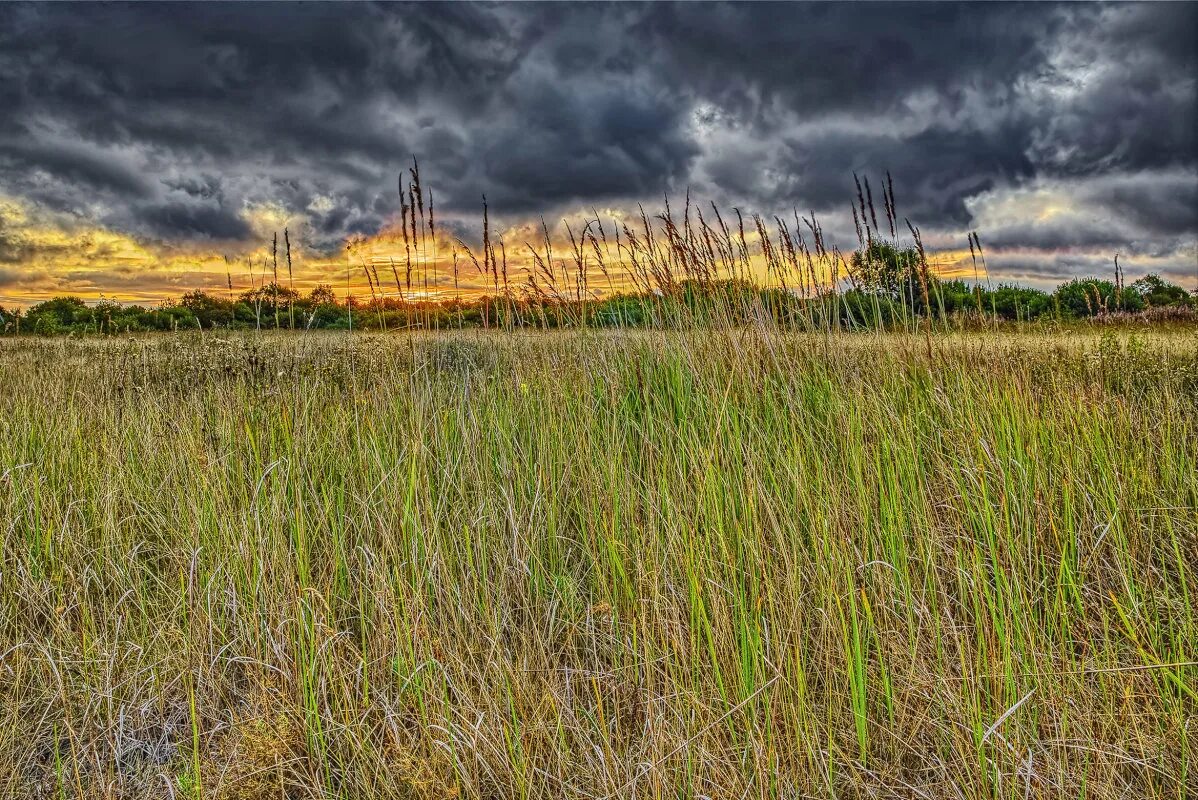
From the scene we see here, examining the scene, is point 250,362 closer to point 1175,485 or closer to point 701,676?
point 701,676

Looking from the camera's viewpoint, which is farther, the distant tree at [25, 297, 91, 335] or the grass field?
the distant tree at [25, 297, 91, 335]

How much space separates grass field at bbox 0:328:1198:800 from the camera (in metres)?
1.68

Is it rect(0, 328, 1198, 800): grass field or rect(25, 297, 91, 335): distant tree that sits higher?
rect(25, 297, 91, 335): distant tree

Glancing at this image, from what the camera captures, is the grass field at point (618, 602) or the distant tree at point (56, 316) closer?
the grass field at point (618, 602)

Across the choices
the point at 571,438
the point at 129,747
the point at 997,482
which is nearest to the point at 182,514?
the point at 129,747

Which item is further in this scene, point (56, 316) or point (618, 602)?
point (56, 316)

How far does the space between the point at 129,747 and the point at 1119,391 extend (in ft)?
19.8

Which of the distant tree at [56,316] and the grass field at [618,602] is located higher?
the distant tree at [56,316]

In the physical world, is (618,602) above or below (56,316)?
below

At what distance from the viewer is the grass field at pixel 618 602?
1.68 metres

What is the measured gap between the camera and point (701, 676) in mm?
1922

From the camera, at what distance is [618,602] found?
7.23 feet

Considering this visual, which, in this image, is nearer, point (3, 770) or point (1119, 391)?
point (3, 770)

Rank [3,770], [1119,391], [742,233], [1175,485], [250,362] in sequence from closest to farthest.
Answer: [3,770], [1175,485], [742,233], [1119,391], [250,362]
